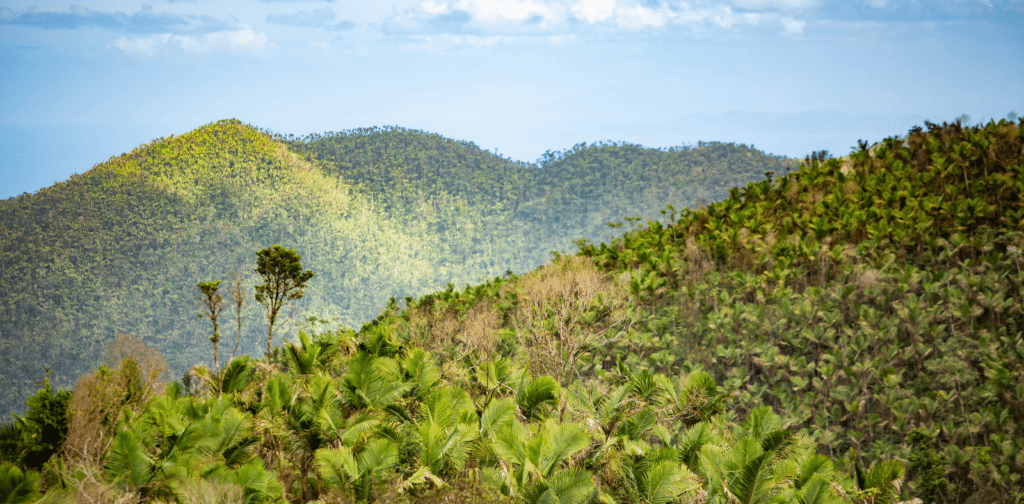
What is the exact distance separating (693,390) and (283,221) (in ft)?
226

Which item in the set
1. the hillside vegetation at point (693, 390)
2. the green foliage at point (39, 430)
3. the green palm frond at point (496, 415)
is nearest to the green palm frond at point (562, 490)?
the hillside vegetation at point (693, 390)

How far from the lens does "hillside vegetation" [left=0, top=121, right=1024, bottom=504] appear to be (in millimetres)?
7340

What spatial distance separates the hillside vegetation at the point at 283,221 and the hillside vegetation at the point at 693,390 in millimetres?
41684

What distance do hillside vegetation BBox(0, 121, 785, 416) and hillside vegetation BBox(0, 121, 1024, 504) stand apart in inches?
1641

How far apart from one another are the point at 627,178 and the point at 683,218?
228 ft

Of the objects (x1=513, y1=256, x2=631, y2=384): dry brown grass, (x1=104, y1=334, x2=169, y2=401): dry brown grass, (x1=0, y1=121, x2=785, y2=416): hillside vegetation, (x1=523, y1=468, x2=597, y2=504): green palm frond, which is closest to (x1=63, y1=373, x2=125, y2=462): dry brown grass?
(x1=104, y1=334, x2=169, y2=401): dry brown grass

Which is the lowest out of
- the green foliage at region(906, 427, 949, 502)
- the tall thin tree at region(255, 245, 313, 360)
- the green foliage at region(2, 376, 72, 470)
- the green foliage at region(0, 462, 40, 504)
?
the green foliage at region(906, 427, 949, 502)

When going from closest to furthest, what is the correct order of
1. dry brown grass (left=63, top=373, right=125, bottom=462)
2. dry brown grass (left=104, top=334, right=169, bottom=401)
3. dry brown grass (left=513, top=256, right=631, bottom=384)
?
dry brown grass (left=63, top=373, right=125, bottom=462)
dry brown grass (left=104, top=334, right=169, bottom=401)
dry brown grass (left=513, top=256, right=631, bottom=384)

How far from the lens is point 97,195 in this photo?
209ft

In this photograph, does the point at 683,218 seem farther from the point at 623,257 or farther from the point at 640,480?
the point at 640,480

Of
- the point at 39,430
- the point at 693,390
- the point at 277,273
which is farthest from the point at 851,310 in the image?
the point at 39,430

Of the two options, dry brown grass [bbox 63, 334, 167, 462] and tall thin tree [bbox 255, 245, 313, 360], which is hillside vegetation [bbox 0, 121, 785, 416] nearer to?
tall thin tree [bbox 255, 245, 313, 360]

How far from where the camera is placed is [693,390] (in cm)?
940

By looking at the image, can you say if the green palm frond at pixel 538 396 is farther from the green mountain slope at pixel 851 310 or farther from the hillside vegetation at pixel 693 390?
the green mountain slope at pixel 851 310
